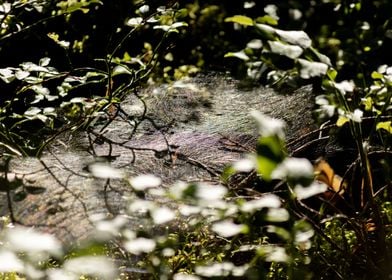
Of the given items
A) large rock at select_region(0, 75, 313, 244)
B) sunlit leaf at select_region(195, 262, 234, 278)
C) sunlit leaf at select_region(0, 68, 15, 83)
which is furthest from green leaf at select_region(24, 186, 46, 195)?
sunlit leaf at select_region(195, 262, 234, 278)

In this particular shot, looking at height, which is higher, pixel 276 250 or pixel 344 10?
pixel 276 250

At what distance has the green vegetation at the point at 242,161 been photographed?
943mm

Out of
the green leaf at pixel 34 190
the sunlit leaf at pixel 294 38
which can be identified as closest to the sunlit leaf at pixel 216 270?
the sunlit leaf at pixel 294 38

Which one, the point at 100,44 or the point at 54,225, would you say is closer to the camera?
the point at 54,225

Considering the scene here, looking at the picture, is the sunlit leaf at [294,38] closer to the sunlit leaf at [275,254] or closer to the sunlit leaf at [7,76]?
the sunlit leaf at [275,254]

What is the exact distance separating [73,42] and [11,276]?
2060mm

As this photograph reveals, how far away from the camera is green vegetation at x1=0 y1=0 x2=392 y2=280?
943 mm

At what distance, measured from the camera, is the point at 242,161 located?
947mm

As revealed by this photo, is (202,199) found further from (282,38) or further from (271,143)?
(282,38)

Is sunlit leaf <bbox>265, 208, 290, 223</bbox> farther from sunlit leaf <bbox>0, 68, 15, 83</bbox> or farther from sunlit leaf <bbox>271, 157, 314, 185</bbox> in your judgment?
sunlit leaf <bbox>0, 68, 15, 83</bbox>

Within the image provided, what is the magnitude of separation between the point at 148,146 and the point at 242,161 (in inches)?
44.1

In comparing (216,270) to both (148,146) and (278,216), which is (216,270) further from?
(148,146)

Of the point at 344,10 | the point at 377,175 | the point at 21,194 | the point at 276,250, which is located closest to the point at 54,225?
the point at 21,194

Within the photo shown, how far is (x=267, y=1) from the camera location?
3.87 metres
